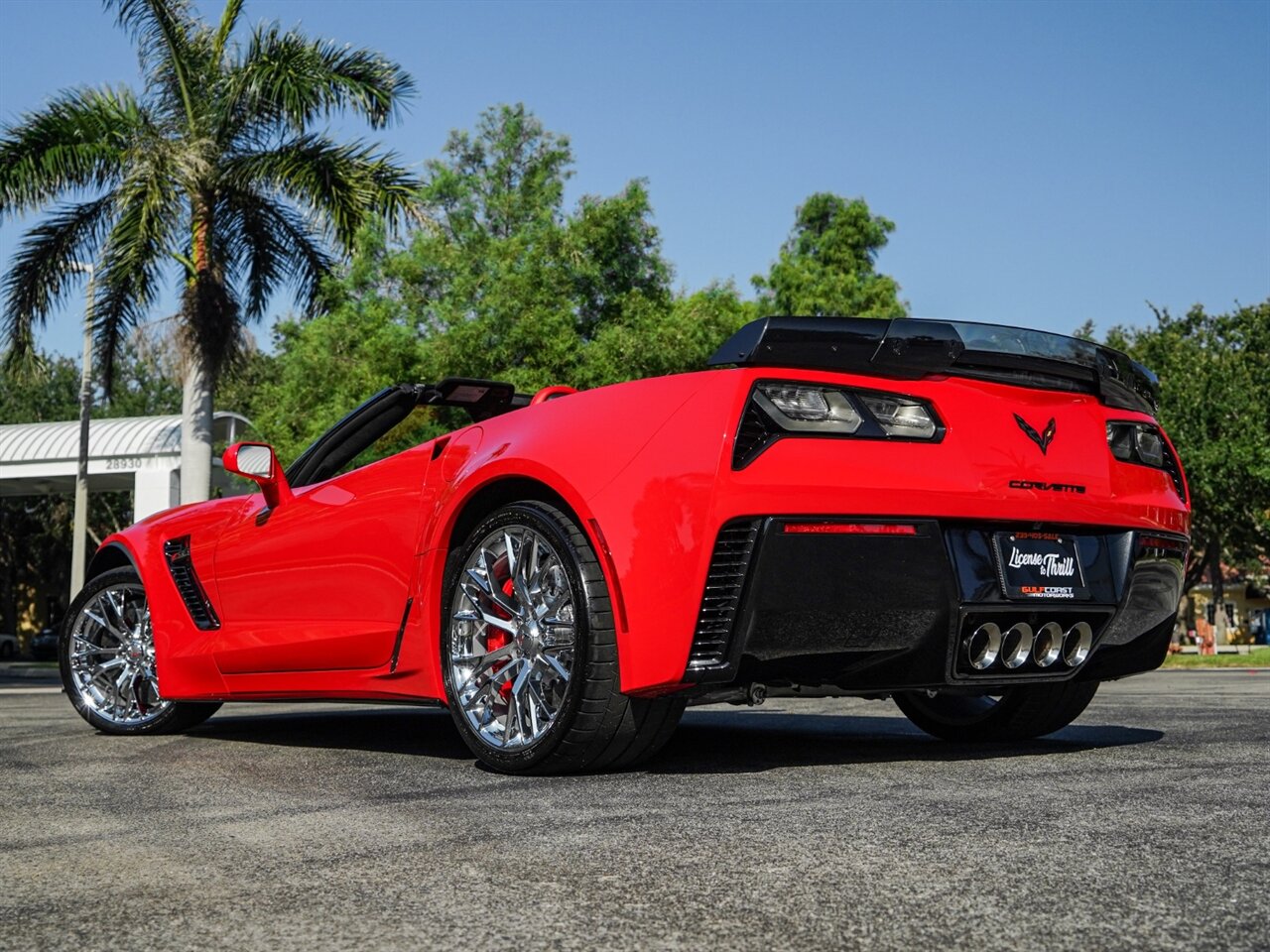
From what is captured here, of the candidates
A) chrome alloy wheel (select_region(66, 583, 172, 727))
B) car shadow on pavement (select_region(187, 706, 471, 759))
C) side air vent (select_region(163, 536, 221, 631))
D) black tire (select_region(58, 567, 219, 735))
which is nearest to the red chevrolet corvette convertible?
car shadow on pavement (select_region(187, 706, 471, 759))

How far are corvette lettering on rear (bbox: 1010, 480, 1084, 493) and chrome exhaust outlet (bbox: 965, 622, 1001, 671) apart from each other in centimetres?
40

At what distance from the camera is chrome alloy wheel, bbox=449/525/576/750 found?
422 centimetres

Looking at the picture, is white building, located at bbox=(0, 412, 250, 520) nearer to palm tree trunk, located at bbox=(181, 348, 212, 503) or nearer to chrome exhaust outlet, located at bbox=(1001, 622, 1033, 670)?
palm tree trunk, located at bbox=(181, 348, 212, 503)

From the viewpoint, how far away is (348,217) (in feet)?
64.5

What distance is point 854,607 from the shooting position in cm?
388

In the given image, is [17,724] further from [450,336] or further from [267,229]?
[450,336]

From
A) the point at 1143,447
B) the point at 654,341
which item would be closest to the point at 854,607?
the point at 1143,447

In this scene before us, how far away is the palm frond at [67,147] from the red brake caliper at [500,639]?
16568 mm

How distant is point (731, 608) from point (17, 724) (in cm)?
429

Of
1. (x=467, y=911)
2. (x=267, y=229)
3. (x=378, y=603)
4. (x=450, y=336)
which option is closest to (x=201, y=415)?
(x=267, y=229)

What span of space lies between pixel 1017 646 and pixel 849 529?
68cm

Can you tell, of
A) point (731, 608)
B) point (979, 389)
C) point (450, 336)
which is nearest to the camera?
point (731, 608)

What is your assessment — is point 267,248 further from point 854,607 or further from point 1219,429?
point 1219,429

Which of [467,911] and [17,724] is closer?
[467,911]
